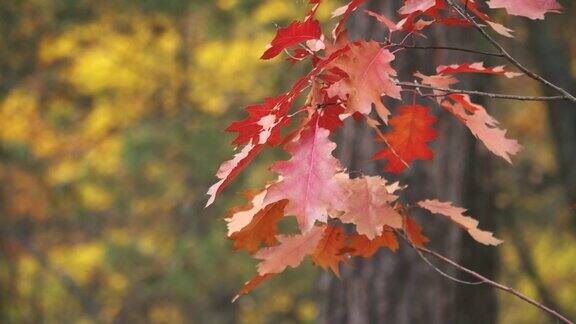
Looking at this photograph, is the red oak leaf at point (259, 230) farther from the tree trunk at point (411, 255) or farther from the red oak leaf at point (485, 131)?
the tree trunk at point (411, 255)

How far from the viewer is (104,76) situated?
7.65m

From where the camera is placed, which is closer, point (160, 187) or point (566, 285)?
point (566, 285)

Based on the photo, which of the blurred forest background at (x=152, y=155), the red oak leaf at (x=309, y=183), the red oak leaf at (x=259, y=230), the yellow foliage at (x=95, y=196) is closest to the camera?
the red oak leaf at (x=309, y=183)

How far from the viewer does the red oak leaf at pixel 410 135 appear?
1369 millimetres

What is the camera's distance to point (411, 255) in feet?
10.5

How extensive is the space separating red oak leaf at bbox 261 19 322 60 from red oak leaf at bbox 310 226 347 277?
13.0 inches

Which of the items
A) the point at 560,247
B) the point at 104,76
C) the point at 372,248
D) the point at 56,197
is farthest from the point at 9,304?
the point at 372,248

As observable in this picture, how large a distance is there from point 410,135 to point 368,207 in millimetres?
290

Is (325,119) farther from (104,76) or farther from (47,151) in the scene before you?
(47,151)

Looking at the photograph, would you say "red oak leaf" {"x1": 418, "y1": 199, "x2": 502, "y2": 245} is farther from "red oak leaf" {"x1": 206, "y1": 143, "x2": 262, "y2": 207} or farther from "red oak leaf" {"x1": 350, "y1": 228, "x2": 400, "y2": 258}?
"red oak leaf" {"x1": 206, "y1": 143, "x2": 262, "y2": 207}

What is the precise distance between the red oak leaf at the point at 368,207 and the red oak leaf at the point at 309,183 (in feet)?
0.22

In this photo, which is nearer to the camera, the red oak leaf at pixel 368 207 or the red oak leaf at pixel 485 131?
the red oak leaf at pixel 368 207

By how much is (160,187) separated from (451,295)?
572 cm

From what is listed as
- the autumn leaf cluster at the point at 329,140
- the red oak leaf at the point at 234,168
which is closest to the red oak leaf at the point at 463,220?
the autumn leaf cluster at the point at 329,140
